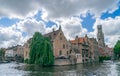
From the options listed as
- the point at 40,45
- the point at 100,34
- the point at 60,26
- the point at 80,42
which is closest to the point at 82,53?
the point at 80,42

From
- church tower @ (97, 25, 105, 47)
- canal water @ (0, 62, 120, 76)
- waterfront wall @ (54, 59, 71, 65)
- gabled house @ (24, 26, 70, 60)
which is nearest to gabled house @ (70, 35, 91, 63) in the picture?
gabled house @ (24, 26, 70, 60)

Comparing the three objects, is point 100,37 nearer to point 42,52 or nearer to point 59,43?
point 59,43

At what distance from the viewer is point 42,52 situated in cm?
7031

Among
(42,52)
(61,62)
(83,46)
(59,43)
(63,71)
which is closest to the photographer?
(63,71)

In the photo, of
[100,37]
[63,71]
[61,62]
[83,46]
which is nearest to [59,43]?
[61,62]

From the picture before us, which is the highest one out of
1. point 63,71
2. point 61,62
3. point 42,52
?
point 42,52

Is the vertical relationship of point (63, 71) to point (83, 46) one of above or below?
below

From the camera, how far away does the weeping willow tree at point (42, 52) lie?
226 feet

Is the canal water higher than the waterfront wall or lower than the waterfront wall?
lower

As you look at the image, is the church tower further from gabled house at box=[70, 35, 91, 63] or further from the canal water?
the canal water

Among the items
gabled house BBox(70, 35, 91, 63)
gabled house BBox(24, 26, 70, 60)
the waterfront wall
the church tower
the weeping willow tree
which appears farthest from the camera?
the church tower

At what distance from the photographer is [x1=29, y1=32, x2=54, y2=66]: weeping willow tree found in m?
69.0

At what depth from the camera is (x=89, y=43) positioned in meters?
112

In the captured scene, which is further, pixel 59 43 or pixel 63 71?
pixel 59 43
